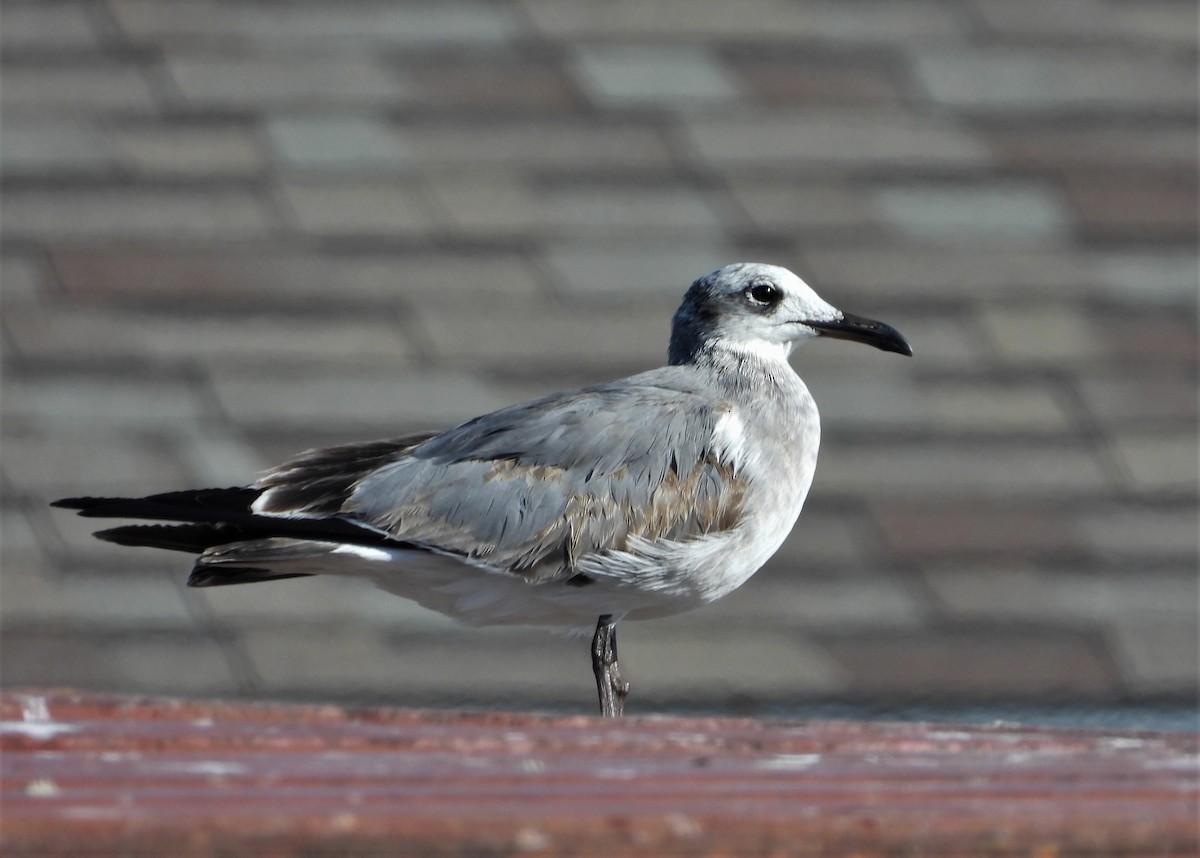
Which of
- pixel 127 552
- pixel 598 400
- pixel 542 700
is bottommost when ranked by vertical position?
pixel 542 700

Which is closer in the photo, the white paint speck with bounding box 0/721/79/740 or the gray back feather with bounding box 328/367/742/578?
the white paint speck with bounding box 0/721/79/740

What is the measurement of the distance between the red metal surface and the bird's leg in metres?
1.47

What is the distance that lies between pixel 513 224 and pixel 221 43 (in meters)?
0.86

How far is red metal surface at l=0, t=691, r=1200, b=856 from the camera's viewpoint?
1021mm

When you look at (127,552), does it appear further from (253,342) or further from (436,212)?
(436,212)

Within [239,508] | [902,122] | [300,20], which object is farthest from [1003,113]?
[239,508]

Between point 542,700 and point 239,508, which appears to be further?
point 542,700

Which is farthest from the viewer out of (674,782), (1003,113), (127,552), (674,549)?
(1003,113)

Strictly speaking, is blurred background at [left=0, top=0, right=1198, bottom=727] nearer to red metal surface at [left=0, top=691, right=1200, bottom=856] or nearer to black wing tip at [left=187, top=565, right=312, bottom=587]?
black wing tip at [left=187, top=565, right=312, bottom=587]

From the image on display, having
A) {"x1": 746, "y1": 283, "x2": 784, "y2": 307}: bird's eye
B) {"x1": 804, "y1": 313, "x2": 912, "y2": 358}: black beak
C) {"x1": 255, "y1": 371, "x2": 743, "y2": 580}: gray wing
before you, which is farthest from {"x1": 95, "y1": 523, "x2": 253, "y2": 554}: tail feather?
{"x1": 804, "y1": 313, "x2": 912, "y2": 358}: black beak

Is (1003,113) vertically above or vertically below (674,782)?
above

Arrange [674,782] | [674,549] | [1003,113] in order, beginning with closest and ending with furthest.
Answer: [674,782], [674,549], [1003,113]

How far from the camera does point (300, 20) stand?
438 centimetres

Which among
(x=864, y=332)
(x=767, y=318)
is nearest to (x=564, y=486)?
(x=767, y=318)
